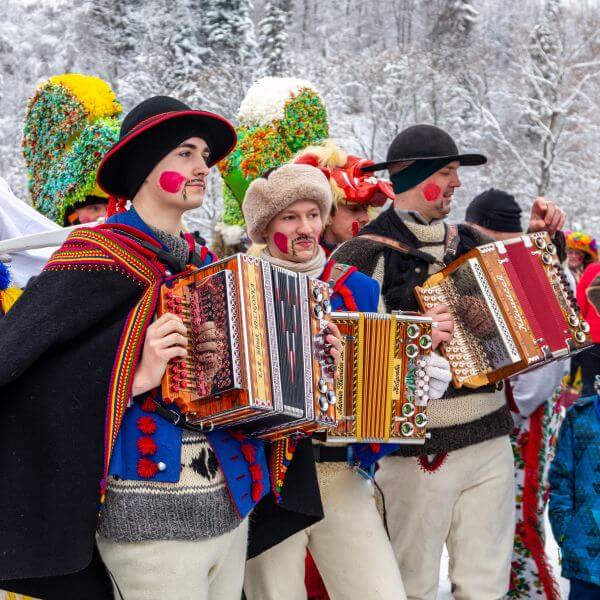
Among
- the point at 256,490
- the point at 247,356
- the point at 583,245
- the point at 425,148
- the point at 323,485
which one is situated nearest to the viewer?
the point at 247,356

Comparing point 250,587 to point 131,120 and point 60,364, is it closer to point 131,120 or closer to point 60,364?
point 60,364

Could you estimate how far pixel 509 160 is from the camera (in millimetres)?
26734

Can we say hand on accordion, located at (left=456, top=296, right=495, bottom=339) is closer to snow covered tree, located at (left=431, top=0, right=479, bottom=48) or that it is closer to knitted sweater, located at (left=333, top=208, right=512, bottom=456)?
knitted sweater, located at (left=333, top=208, right=512, bottom=456)

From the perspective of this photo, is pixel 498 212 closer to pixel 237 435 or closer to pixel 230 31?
pixel 237 435

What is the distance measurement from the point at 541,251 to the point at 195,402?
1955 millimetres

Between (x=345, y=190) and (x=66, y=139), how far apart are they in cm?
141

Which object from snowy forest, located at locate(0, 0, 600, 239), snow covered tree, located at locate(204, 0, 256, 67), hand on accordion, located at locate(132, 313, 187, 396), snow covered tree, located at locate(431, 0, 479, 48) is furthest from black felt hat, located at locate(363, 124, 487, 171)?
snow covered tree, located at locate(431, 0, 479, 48)

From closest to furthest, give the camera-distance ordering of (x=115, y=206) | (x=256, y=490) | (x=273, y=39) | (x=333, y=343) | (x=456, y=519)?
(x=256, y=490) < (x=333, y=343) < (x=115, y=206) < (x=456, y=519) < (x=273, y=39)

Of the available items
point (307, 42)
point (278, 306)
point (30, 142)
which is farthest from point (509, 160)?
point (307, 42)

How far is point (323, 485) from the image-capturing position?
3.26m

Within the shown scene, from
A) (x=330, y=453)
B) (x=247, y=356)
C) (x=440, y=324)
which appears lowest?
(x=330, y=453)

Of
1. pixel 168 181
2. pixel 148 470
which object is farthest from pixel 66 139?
pixel 148 470

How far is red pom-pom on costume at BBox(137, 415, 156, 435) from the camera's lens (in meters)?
2.39

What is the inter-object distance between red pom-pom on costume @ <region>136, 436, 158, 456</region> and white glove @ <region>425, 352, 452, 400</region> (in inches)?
49.3
